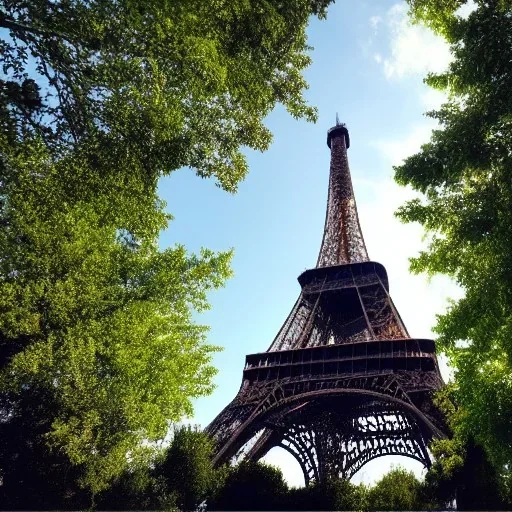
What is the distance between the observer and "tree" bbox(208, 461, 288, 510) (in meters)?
23.2

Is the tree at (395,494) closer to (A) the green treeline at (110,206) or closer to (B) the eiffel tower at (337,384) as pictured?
(B) the eiffel tower at (337,384)

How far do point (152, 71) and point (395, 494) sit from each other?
22.9 metres

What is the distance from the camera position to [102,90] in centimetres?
822

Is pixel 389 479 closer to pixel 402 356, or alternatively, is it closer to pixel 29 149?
pixel 402 356

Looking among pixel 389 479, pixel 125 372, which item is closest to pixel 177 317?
pixel 125 372

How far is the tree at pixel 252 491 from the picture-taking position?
23.2 m

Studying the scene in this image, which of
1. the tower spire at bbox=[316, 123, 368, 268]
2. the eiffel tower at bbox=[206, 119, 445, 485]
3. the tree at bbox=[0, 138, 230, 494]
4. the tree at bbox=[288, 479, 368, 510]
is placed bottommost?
the tree at bbox=[288, 479, 368, 510]

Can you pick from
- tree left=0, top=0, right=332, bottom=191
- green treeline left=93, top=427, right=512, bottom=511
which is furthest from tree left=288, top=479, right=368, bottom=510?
tree left=0, top=0, right=332, bottom=191

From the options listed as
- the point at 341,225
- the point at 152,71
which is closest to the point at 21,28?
the point at 152,71

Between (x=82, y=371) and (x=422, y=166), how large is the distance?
11.3m

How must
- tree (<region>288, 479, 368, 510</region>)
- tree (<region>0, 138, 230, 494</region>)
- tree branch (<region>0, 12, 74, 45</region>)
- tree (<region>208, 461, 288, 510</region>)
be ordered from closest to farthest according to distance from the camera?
tree branch (<region>0, 12, 74, 45</region>)
tree (<region>0, 138, 230, 494</region>)
tree (<region>288, 479, 368, 510</region>)
tree (<region>208, 461, 288, 510</region>)

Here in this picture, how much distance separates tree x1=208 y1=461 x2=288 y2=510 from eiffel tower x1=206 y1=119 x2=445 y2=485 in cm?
240

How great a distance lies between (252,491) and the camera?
937 inches

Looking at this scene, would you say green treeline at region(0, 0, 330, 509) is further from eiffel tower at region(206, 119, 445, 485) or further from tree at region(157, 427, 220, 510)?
eiffel tower at region(206, 119, 445, 485)
